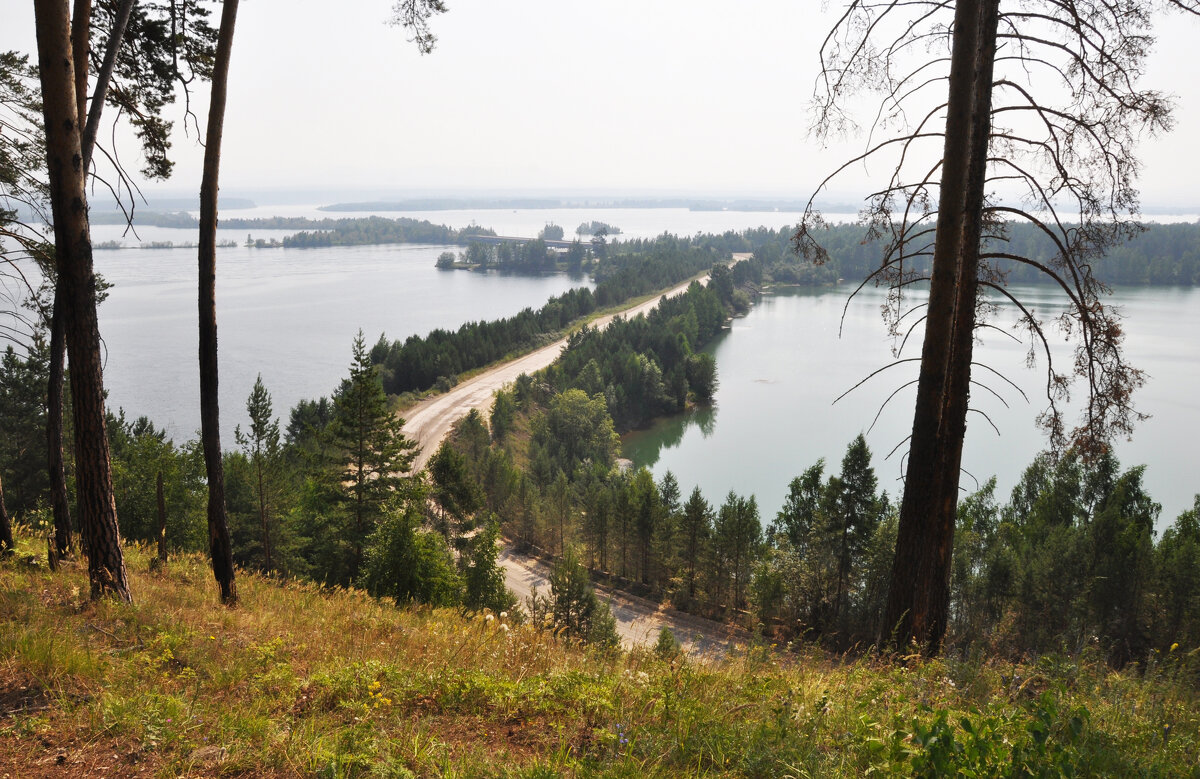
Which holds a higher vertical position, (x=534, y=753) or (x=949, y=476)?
(x=949, y=476)

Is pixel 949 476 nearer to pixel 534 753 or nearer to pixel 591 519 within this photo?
pixel 534 753

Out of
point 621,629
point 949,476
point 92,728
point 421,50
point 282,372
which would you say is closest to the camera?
point 92,728

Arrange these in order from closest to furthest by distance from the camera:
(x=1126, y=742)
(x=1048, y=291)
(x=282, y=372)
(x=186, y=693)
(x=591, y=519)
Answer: (x=1126, y=742) → (x=186, y=693) → (x=591, y=519) → (x=282, y=372) → (x=1048, y=291)

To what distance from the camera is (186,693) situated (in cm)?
366

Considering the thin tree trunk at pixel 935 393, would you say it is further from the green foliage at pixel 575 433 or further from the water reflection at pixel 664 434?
the water reflection at pixel 664 434

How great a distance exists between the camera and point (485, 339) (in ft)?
184

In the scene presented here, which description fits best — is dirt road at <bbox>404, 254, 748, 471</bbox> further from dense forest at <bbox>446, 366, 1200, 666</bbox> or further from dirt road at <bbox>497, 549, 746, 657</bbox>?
dirt road at <bbox>497, 549, 746, 657</bbox>

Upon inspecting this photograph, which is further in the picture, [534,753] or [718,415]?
[718,415]

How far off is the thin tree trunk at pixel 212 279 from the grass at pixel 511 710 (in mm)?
1656

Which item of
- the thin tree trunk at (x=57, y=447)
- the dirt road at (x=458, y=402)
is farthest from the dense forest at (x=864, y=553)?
the thin tree trunk at (x=57, y=447)

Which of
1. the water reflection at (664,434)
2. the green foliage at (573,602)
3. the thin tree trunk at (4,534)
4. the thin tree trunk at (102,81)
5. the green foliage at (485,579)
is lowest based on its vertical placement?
the water reflection at (664,434)

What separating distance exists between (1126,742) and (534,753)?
257cm

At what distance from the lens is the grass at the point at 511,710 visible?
2850 millimetres

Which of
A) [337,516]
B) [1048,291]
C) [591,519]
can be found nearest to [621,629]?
[591,519]
